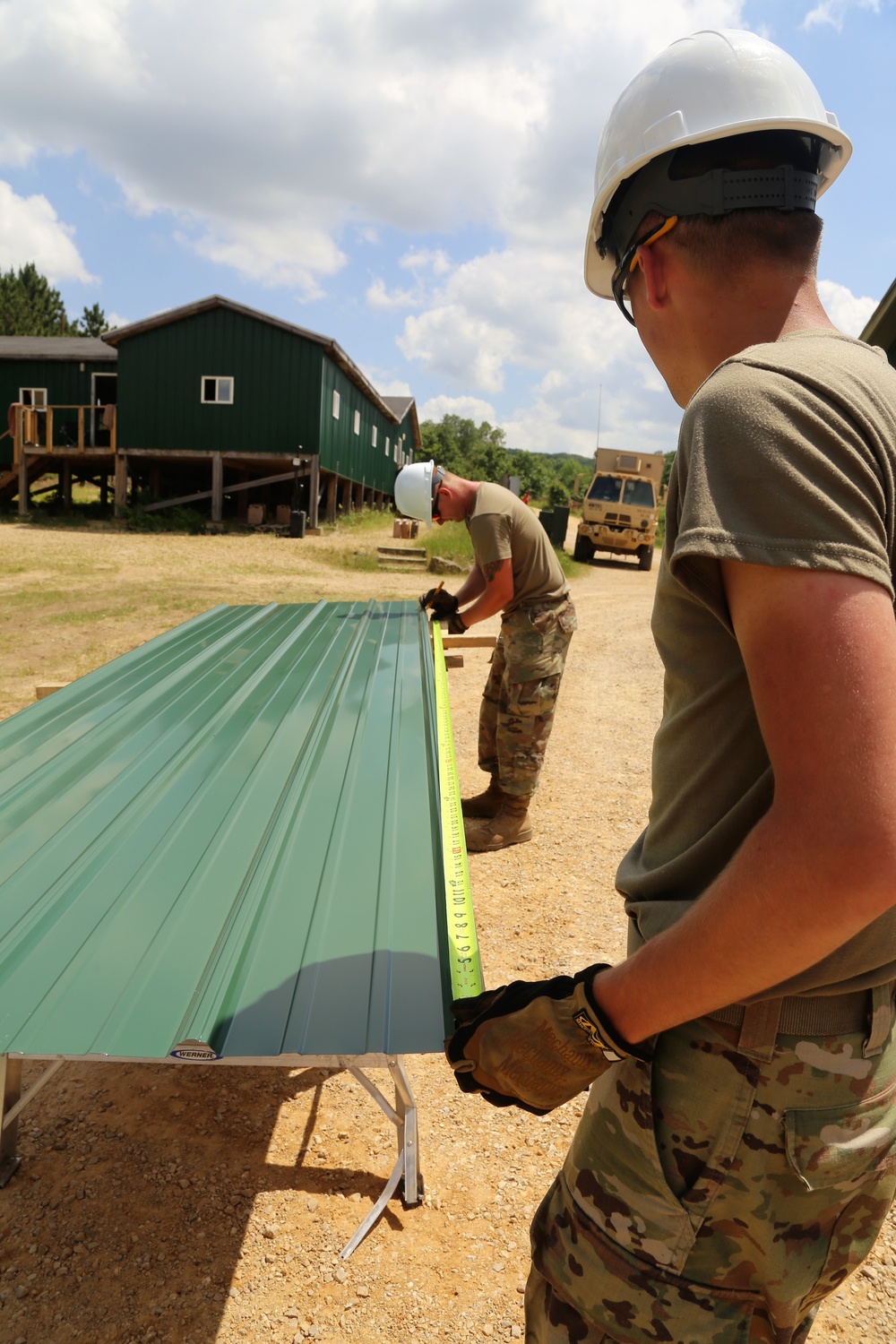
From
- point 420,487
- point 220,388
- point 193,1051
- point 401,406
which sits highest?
point 401,406

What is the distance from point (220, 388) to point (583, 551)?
33.7 feet

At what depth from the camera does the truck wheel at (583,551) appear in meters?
22.0

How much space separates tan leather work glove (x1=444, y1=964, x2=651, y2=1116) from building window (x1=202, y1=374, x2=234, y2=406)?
22455 millimetres

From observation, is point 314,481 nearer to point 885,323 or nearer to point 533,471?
point 885,323

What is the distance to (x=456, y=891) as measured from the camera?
2.19 m

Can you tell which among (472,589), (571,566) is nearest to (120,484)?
(571,566)

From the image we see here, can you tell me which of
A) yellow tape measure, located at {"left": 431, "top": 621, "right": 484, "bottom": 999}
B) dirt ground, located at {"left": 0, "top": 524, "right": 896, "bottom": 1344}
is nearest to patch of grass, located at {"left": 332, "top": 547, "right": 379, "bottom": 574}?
dirt ground, located at {"left": 0, "top": 524, "right": 896, "bottom": 1344}

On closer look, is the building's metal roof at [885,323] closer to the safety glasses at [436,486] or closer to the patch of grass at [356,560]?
the safety glasses at [436,486]

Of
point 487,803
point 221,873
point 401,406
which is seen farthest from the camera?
point 401,406

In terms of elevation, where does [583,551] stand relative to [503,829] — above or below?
above

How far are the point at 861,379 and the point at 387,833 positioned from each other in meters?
1.92

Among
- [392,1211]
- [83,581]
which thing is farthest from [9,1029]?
[83,581]

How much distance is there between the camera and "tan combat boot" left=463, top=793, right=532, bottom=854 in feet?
16.4

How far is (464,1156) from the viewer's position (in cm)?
267
